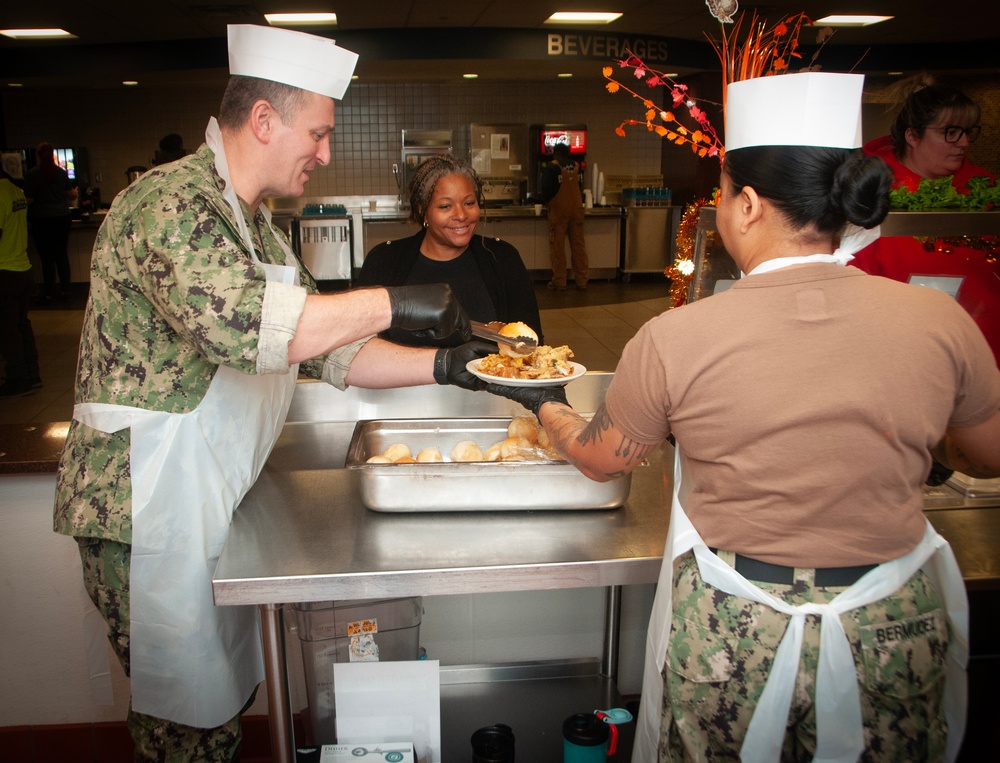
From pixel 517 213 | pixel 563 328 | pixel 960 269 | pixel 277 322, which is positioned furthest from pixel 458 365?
pixel 517 213

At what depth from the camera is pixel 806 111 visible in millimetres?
1257

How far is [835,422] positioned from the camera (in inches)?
47.8

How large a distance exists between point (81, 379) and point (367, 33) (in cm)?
825

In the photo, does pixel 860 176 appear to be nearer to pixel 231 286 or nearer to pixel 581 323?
pixel 231 286

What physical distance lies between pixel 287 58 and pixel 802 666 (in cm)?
146

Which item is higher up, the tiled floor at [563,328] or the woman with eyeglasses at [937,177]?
the woman with eyeglasses at [937,177]

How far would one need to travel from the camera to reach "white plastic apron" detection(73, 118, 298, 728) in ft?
5.64

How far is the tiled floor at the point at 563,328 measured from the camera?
20.0 ft

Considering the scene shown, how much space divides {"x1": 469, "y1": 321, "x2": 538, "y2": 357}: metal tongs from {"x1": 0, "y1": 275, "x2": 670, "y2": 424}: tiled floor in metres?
4.01

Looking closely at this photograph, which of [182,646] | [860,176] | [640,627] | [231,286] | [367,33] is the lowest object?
[640,627]

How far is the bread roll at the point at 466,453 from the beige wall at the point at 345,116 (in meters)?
11.0

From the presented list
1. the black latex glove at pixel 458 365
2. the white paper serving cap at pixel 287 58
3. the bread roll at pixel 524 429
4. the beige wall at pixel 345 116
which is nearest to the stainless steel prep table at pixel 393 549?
the bread roll at pixel 524 429

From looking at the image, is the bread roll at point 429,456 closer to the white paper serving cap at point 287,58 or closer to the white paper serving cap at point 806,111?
the white paper serving cap at point 287,58

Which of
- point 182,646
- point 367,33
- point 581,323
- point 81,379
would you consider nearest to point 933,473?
point 182,646
